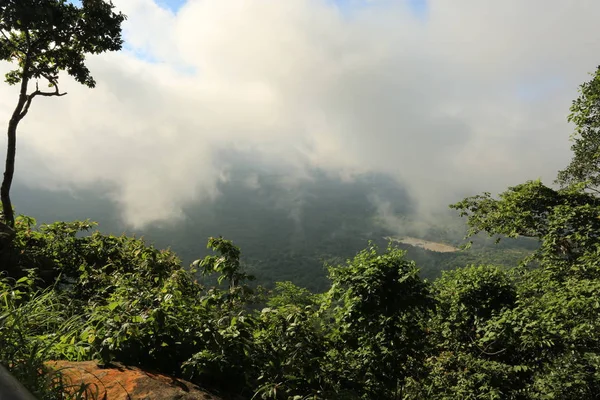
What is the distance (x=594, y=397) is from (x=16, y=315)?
1273cm

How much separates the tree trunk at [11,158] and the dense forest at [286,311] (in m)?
0.08

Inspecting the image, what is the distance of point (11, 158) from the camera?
1181 centimetres

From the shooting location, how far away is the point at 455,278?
14.4 m

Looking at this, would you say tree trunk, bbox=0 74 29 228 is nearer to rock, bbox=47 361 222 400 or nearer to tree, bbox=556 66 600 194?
rock, bbox=47 361 222 400

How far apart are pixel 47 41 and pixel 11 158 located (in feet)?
16.0

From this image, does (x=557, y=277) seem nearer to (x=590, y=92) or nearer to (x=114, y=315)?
(x=590, y=92)

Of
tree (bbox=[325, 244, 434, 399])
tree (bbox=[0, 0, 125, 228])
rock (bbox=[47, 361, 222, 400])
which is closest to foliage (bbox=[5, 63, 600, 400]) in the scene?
tree (bbox=[325, 244, 434, 399])

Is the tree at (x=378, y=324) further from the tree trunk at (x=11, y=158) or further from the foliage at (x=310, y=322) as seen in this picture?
the tree trunk at (x=11, y=158)

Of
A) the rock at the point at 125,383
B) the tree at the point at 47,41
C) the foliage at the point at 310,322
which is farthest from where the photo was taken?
the tree at the point at 47,41

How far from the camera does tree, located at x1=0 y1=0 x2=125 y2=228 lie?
36.0ft

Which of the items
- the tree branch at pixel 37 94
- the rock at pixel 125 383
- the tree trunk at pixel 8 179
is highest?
the tree branch at pixel 37 94

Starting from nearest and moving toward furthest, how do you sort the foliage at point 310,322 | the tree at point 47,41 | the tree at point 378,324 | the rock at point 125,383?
the rock at point 125,383, the foliage at point 310,322, the tree at point 378,324, the tree at point 47,41

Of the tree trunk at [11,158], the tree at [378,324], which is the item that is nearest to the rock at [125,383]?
the tree at [378,324]

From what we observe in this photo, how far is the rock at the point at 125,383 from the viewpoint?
329 cm
